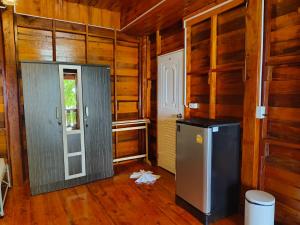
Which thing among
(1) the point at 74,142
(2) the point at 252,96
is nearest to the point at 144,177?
(1) the point at 74,142

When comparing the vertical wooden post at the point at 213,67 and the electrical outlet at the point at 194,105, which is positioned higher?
the vertical wooden post at the point at 213,67

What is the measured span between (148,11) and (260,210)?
2.65 metres

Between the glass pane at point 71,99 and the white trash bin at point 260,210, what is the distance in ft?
7.72

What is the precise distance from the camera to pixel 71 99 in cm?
302

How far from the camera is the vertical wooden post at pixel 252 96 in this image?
2131mm

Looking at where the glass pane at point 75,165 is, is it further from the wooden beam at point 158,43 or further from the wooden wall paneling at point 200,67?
the wooden beam at point 158,43

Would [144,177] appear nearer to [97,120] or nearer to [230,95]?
[97,120]

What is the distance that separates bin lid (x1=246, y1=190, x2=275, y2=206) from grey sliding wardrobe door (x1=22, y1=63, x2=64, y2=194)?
2361mm

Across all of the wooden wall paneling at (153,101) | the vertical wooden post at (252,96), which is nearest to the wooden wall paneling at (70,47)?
the wooden wall paneling at (153,101)

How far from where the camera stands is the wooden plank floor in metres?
2.28

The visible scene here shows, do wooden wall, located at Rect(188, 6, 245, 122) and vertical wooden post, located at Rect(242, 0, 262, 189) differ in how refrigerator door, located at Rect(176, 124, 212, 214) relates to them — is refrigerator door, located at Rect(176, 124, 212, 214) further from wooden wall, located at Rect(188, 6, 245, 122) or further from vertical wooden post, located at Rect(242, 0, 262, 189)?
wooden wall, located at Rect(188, 6, 245, 122)

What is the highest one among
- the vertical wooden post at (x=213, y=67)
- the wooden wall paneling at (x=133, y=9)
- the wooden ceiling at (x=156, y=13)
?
the wooden wall paneling at (x=133, y=9)

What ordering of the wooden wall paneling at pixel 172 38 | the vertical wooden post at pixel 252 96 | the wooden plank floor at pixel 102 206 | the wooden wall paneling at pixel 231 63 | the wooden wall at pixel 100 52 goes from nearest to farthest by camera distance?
the vertical wooden post at pixel 252 96
the wooden plank floor at pixel 102 206
the wooden wall paneling at pixel 231 63
the wooden wall at pixel 100 52
the wooden wall paneling at pixel 172 38

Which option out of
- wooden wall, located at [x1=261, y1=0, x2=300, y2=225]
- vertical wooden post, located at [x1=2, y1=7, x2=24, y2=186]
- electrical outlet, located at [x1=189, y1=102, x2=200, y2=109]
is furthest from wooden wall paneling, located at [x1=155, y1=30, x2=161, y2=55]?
vertical wooden post, located at [x1=2, y1=7, x2=24, y2=186]
